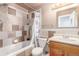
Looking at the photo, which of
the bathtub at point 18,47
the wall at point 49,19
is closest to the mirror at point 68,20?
the wall at point 49,19

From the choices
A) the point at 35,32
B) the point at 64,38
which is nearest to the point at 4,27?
the point at 35,32

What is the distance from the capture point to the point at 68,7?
1.75 meters

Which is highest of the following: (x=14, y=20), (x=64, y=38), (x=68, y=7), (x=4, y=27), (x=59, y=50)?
(x=68, y=7)

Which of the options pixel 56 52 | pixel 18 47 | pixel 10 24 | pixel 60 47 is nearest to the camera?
pixel 56 52

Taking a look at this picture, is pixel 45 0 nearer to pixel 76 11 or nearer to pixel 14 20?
pixel 76 11

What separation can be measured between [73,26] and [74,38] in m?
0.21

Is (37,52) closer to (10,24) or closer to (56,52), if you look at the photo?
(56,52)

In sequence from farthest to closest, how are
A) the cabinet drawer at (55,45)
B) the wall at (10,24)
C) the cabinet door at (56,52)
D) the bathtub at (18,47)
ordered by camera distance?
1. the wall at (10,24)
2. the bathtub at (18,47)
3. the cabinet drawer at (55,45)
4. the cabinet door at (56,52)

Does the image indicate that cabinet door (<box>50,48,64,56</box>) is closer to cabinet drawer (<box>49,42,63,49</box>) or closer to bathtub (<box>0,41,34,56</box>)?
cabinet drawer (<box>49,42,63,49</box>)

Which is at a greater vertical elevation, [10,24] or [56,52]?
[10,24]

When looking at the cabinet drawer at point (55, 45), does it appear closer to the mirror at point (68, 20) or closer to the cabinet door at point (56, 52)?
the cabinet door at point (56, 52)

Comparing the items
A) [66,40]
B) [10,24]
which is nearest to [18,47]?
[10,24]

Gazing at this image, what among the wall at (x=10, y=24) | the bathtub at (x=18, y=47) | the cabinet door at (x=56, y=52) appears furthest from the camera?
the wall at (x=10, y=24)

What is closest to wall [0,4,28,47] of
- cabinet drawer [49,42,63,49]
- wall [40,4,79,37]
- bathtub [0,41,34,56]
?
bathtub [0,41,34,56]
